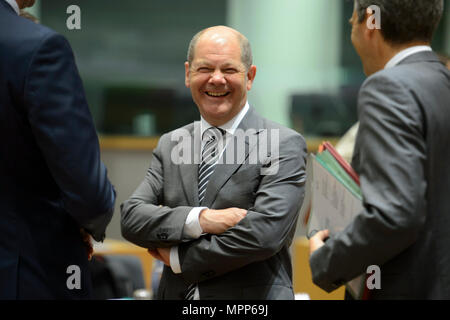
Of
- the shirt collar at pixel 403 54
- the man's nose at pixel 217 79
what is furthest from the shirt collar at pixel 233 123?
the shirt collar at pixel 403 54

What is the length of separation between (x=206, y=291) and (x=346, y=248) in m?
0.62

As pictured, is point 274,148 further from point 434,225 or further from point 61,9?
point 61,9

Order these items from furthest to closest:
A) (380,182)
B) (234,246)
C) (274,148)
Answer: (274,148), (234,246), (380,182)

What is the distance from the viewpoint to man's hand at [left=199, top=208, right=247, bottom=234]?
1.93 meters

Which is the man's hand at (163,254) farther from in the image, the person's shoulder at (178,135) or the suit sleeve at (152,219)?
the person's shoulder at (178,135)

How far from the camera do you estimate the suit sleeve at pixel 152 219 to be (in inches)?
76.9

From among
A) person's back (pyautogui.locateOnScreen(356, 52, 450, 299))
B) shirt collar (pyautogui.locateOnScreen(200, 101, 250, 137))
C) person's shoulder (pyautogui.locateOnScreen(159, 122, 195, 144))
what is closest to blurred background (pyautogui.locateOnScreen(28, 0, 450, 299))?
person's shoulder (pyautogui.locateOnScreen(159, 122, 195, 144))

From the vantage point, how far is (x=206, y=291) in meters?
1.93

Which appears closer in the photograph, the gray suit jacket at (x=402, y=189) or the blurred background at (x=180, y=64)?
the gray suit jacket at (x=402, y=189)

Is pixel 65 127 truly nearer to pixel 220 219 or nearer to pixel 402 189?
pixel 220 219

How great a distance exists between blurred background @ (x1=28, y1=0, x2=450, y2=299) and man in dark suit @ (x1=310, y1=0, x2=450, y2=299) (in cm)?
360

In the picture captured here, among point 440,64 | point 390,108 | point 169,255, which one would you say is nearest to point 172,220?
point 169,255

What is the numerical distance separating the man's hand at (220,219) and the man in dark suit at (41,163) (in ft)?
1.20

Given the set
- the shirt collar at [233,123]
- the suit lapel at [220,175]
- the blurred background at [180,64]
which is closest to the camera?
the suit lapel at [220,175]
